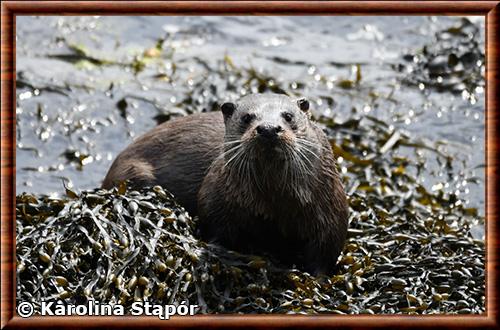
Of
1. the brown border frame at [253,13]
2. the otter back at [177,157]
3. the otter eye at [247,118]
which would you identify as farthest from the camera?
the otter back at [177,157]

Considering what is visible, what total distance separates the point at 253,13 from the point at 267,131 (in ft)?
1.74

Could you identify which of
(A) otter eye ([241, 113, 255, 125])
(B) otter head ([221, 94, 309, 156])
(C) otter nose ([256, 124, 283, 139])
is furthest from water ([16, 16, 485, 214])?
(C) otter nose ([256, 124, 283, 139])

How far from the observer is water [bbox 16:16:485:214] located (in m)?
7.46

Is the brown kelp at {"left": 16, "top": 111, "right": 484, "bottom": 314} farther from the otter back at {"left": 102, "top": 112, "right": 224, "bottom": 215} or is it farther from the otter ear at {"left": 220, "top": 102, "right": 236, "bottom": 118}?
the otter ear at {"left": 220, "top": 102, "right": 236, "bottom": 118}

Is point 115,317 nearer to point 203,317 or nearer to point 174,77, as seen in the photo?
point 203,317

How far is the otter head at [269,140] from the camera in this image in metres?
5.00

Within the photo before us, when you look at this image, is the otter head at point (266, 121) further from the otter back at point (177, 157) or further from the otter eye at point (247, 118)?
the otter back at point (177, 157)

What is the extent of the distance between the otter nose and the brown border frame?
505 millimetres

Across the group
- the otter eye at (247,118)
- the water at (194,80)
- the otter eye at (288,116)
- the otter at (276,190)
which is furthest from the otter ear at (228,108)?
the water at (194,80)

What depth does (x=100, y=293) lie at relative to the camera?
196 inches

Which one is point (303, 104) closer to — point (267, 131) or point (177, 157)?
point (267, 131)

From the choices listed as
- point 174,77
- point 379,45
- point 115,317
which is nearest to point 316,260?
point 115,317

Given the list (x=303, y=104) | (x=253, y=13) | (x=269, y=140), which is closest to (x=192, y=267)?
(x=269, y=140)

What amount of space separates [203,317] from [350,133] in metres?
3.34
